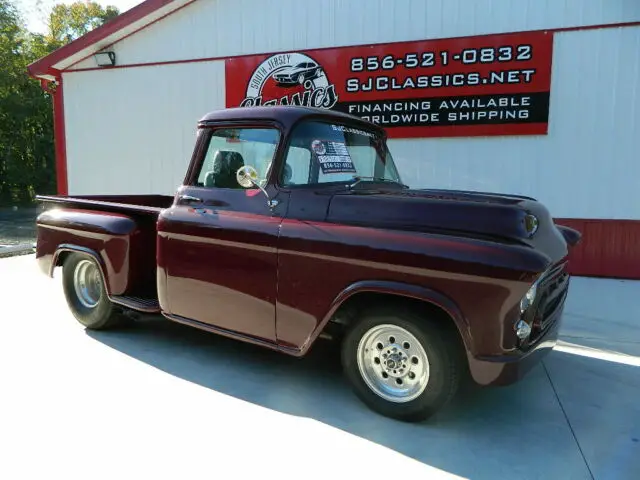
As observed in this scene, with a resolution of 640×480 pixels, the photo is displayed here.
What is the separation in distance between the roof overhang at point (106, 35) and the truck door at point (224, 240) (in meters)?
6.37

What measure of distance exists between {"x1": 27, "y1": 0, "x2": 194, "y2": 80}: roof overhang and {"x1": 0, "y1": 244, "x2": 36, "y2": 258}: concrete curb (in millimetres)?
3595

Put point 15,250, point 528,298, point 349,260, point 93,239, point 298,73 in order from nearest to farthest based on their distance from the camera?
point 528,298 → point 349,260 → point 93,239 → point 298,73 → point 15,250

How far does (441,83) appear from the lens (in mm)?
7586

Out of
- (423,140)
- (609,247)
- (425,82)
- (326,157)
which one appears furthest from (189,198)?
(609,247)

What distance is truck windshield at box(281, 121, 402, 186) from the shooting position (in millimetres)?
3537

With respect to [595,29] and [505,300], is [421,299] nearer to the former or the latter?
[505,300]

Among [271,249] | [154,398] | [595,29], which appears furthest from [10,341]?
[595,29]

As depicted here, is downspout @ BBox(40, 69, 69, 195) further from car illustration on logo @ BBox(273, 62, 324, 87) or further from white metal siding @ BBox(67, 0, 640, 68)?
car illustration on logo @ BBox(273, 62, 324, 87)

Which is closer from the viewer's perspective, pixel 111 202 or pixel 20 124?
pixel 111 202

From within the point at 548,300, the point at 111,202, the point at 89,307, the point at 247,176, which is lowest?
the point at 89,307

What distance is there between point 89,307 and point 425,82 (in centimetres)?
572

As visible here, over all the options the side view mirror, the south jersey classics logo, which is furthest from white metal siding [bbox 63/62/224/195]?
the side view mirror

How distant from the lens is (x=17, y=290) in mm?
6473

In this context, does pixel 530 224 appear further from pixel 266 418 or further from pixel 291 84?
pixel 291 84
